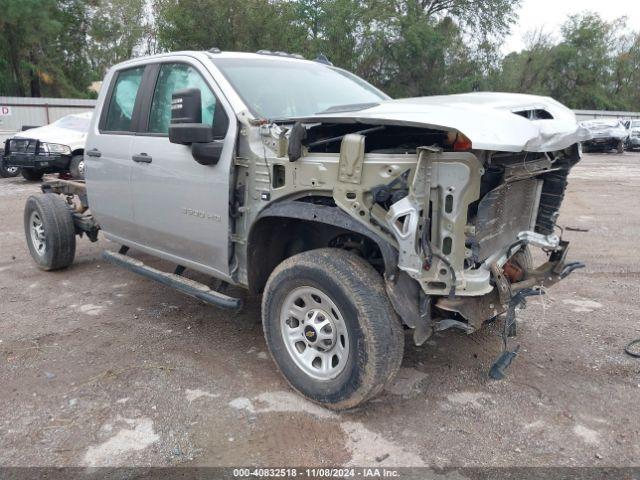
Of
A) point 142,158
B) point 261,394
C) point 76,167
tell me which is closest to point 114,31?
point 76,167

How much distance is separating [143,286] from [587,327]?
415 cm

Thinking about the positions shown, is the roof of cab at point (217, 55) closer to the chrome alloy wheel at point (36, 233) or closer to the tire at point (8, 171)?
the chrome alloy wheel at point (36, 233)

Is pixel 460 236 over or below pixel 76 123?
over

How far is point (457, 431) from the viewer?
10.3ft

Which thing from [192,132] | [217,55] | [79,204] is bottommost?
[79,204]

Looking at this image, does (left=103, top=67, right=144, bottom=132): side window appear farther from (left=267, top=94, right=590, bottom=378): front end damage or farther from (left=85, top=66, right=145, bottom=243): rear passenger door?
(left=267, top=94, right=590, bottom=378): front end damage

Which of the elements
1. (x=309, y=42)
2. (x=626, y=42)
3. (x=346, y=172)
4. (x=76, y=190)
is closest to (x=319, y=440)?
(x=346, y=172)

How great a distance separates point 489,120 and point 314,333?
5.04 feet

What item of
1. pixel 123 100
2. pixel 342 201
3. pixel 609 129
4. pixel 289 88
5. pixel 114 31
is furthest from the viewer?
pixel 114 31

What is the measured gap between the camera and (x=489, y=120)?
279 centimetres

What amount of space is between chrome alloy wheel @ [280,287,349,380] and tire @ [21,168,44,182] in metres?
12.6

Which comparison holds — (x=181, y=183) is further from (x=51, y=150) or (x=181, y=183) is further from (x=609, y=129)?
(x=609, y=129)

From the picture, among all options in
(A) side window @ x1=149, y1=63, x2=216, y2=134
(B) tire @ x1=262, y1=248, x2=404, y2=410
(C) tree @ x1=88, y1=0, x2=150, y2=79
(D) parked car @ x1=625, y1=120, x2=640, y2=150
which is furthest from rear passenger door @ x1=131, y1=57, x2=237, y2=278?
(C) tree @ x1=88, y1=0, x2=150, y2=79

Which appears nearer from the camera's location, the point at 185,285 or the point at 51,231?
the point at 185,285
